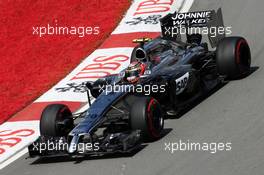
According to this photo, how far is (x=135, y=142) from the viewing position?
37.6ft

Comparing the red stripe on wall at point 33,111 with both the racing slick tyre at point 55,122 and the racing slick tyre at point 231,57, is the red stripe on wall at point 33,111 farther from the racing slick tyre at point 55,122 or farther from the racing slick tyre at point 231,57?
the racing slick tyre at point 231,57

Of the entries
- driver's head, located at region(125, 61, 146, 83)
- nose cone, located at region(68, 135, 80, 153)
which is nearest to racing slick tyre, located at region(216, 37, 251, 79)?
driver's head, located at region(125, 61, 146, 83)

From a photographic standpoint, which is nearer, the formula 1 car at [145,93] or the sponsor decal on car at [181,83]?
the formula 1 car at [145,93]

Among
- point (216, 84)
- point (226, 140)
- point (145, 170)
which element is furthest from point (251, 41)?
point (145, 170)

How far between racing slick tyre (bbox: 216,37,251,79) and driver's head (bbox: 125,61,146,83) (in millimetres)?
1592

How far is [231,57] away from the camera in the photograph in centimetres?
1374

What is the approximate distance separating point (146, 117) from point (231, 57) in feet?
9.47

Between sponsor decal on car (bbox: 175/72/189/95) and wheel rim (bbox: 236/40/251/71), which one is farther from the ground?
wheel rim (bbox: 236/40/251/71)

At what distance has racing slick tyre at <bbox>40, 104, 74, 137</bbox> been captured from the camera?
12.6 metres

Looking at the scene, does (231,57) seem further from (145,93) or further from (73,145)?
(73,145)

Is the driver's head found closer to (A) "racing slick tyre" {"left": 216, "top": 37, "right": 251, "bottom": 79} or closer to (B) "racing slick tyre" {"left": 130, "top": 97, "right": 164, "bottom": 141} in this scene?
(B) "racing slick tyre" {"left": 130, "top": 97, "right": 164, "bottom": 141}

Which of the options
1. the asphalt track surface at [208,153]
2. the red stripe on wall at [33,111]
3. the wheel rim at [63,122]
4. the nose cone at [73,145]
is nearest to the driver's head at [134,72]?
the asphalt track surface at [208,153]

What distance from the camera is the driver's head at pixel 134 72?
12981mm

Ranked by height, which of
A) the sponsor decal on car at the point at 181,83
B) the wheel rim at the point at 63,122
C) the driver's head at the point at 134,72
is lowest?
the wheel rim at the point at 63,122
